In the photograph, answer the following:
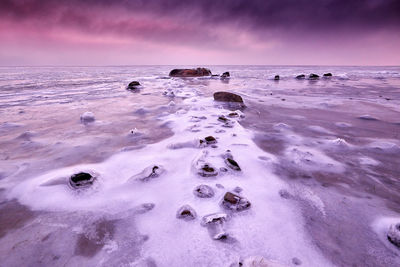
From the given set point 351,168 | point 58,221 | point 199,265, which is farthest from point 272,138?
point 58,221

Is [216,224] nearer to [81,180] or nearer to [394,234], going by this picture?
[394,234]

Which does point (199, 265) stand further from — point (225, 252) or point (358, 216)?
point (358, 216)

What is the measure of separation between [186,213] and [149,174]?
85 centimetres

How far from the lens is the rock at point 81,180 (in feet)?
7.06

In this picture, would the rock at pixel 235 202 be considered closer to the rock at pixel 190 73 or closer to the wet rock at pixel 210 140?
the wet rock at pixel 210 140

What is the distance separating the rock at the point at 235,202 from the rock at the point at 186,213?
12.3 inches

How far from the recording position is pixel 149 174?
7.78 feet

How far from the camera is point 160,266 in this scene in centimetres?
131

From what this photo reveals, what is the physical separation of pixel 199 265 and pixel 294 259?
0.67 meters

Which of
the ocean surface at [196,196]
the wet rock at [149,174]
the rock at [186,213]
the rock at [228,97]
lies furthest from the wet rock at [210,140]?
the rock at [228,97]

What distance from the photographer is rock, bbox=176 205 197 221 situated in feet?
5.57

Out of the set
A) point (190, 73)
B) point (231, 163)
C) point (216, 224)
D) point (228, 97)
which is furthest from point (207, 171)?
point (190, 73)

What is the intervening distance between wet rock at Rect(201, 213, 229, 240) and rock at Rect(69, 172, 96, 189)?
1436 millimetres

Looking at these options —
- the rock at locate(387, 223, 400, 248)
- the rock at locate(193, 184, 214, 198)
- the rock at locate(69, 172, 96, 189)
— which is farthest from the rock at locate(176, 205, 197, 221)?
the rock at locate(387, 223, 400, 248)
